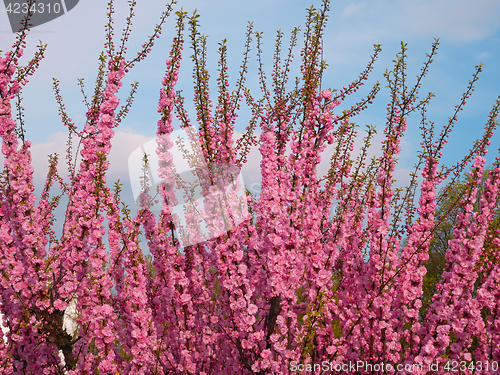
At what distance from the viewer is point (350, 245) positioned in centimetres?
687

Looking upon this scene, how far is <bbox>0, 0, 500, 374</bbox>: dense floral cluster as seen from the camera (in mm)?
5352

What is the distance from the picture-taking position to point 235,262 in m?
5.47

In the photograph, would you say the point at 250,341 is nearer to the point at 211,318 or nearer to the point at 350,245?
the point at 211,318

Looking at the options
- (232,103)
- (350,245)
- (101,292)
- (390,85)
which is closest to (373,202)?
(350,245)

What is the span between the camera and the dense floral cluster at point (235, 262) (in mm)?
5352

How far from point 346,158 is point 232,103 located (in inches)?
95.1
